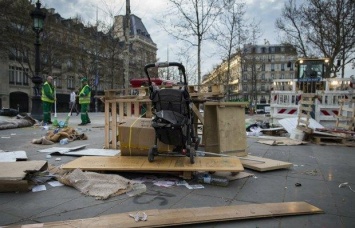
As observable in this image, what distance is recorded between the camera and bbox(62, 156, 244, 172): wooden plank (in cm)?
399

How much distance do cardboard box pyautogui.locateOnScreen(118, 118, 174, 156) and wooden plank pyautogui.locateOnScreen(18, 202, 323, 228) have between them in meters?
1.94

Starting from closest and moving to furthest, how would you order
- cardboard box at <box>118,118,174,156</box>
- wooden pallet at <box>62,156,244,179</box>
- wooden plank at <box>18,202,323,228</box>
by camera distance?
wooden plank at <box>18,202,323,228</box>
wooden pallet at <box>62,156,244,179</box>
cardboard box at <box>118,118,174,156</box>

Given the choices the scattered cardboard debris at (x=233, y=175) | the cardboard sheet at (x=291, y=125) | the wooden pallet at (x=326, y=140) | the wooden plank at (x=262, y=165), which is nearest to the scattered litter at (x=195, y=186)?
the scattered cardboard debris at (x=233, y=175)

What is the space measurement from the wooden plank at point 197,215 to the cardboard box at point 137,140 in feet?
6.37

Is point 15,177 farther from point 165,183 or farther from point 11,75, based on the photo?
point 11,75

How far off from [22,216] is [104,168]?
4.44ft

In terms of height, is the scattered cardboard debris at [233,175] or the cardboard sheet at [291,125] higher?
the cardboard sheet at [291,125]

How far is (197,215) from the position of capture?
2.79 meters

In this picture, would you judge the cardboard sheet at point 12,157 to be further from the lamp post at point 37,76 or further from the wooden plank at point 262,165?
the lamp post at point 37,76

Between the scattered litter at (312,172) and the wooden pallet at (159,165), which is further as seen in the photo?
the scattered litter at (312,172)

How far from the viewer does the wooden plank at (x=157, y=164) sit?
3.99 meters

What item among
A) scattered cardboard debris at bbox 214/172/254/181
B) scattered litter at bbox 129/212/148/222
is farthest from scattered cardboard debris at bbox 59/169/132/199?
scattered cardboard debris at bbox 214/172/254/181

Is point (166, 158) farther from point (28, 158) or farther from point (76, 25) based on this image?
point (76, 25)

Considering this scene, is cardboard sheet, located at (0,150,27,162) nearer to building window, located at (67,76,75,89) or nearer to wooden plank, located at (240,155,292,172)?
wooden plank, located at (240,155,292,172)
